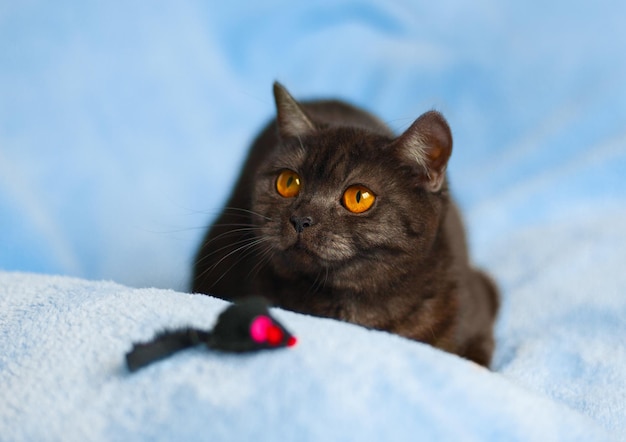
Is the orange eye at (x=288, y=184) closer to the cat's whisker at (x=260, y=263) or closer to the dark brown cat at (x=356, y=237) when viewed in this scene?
the dark brown cat at (x=356, y=237)

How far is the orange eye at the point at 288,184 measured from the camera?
1166 millimetres

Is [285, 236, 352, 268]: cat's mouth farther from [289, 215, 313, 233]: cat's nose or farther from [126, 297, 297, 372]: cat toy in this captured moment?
[126, 297, 297, 372]: cat toy

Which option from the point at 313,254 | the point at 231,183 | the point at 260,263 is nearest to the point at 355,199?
the point at 313,254

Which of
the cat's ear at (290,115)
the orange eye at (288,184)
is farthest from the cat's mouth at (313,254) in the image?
the cat's ear at (290,115)

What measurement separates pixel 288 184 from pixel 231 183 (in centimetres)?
70

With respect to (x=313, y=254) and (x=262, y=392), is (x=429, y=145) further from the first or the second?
(x=262, y=392)

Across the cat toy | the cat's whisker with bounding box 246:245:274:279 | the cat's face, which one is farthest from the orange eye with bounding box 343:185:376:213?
the cat toy

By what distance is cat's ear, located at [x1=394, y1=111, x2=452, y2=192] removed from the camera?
1.10 meters

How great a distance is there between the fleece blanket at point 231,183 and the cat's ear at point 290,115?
0.40 meters

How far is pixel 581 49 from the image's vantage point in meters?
2.30

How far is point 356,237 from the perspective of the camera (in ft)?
3.51

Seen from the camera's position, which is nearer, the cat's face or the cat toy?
the cat toy

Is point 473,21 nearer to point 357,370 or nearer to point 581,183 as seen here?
point 581,183

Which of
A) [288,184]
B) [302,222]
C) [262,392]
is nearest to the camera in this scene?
[262,392]
